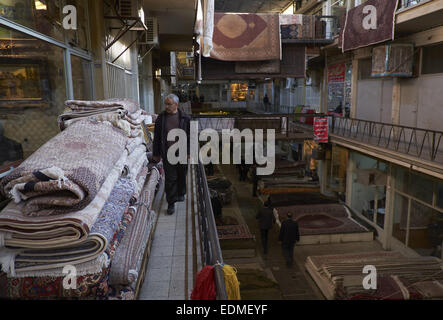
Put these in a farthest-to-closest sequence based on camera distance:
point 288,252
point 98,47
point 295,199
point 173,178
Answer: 1. point 295,199
2. point 288,252
3. point 98,47
4. point 173,178

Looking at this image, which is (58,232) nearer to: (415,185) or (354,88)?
(415,185)

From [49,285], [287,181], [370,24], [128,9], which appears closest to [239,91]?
[287,181]

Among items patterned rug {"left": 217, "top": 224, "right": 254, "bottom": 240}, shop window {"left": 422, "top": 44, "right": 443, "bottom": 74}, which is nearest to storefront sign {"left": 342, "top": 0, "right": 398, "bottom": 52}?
shop window {"left": 422, "top": 44, "right": 443, "bottom": 74}

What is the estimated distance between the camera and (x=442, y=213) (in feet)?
31.7

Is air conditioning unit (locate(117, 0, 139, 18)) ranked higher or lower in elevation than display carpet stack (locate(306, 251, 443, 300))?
higher

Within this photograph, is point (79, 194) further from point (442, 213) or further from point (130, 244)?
point (442, 213)

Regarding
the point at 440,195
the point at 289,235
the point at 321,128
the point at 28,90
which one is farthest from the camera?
the point at 321,128

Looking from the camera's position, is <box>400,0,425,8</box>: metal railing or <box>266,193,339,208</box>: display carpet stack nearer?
<box>400,0,425,8</box>: metal railing

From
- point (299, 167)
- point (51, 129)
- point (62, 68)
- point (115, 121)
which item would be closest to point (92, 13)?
point (62, 68)

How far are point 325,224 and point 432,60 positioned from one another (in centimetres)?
653

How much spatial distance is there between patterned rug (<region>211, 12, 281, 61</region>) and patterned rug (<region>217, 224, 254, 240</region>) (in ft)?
18.3

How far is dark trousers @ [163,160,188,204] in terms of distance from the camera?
4.50 meters

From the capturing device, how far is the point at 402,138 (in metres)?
12.2

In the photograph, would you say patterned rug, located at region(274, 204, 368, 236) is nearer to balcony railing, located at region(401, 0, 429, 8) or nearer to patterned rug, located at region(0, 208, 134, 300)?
balcony railing, located at region(401, 0, 429, 8)
